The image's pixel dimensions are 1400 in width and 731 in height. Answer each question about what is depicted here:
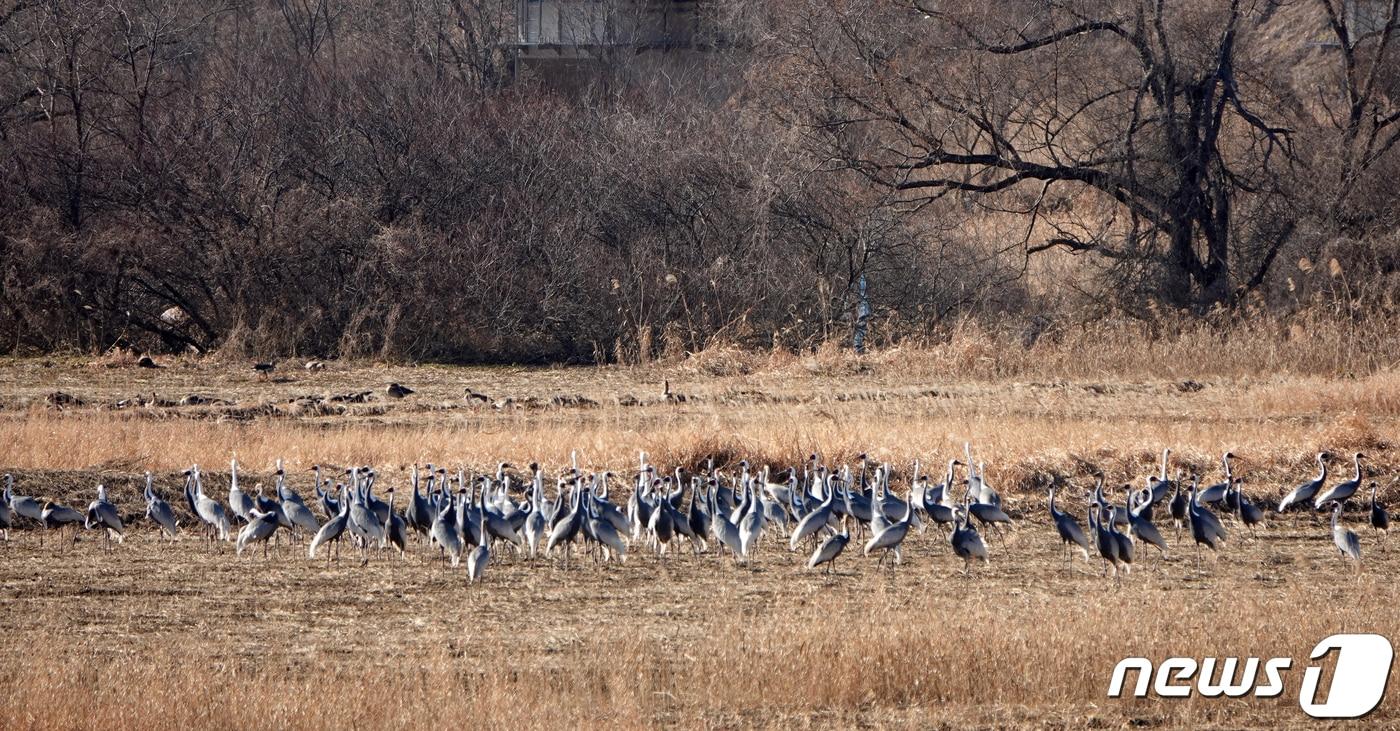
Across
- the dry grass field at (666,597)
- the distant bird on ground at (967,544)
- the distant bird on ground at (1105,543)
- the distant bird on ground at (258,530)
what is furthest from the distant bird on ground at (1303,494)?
the distant bird on ground at (258,530)

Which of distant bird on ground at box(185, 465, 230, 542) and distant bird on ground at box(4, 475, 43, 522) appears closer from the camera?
distant bird on ground at box(185, 465, 230, 542)

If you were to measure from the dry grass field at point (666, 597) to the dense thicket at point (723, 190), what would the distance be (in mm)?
6489

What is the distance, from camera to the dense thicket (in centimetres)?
2498

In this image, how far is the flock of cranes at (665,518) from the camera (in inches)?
431

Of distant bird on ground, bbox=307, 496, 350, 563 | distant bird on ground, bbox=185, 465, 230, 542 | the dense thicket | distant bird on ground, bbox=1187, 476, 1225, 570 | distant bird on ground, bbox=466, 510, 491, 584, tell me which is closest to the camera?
distant bird on ground, bbox=466, 510, 491, 584

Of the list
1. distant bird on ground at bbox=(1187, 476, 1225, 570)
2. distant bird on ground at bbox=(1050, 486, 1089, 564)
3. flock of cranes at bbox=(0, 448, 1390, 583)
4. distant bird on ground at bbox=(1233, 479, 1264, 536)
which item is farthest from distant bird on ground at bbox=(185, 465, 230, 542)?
distant bird on ground at bbox=(1233, 479, 1264, 536)

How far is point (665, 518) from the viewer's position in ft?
37.3

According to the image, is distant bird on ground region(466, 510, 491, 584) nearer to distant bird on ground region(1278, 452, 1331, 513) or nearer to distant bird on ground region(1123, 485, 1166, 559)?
distant bird on ground region(1123, 485, 1166, 559)

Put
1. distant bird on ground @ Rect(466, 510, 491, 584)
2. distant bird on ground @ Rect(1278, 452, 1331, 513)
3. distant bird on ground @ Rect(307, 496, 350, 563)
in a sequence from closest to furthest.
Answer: distant bird on ground @ Rect(466, 510, 491, 584)
distant bird on ground @ Rect(307, 496, 350, 563)
distant bird on ground @ Rect(1278, 452, 1331, 513)

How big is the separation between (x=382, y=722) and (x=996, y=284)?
2045 centimetres

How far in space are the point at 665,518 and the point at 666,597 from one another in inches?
56.9

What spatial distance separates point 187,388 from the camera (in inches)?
824

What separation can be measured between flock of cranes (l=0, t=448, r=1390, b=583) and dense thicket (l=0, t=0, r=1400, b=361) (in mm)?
12307

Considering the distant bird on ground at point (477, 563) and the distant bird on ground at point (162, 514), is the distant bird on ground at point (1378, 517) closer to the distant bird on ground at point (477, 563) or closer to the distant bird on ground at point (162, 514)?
the distant bird on ground at point (477, 563)
